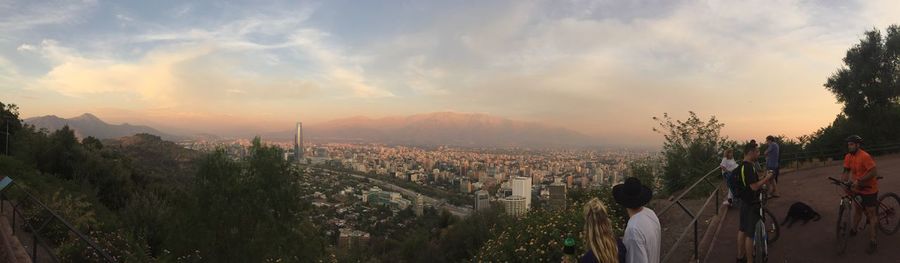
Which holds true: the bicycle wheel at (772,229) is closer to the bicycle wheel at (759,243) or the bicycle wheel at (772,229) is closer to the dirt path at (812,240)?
the dirt path at (812,240)

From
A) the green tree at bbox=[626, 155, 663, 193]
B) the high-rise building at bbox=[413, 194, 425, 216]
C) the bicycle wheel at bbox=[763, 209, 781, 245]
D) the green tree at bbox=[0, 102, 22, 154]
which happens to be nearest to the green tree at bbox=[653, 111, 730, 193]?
the green tree at bbox=[626, 155, 663, 193]

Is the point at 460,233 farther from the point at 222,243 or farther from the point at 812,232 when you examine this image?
the point at 812,232

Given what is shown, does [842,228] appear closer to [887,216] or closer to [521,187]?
[887,216]

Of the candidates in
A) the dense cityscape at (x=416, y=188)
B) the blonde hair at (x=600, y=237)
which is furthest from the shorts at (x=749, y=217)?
the dense cityscape at (x=416, y=188)

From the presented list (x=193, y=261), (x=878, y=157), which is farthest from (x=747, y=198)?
(x=878, y=157)

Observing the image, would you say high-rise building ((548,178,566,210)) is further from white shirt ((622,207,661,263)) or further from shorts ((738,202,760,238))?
white shirt ((622,207,661,263))

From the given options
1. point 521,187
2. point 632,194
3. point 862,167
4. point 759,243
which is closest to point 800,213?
→ point 862,167
